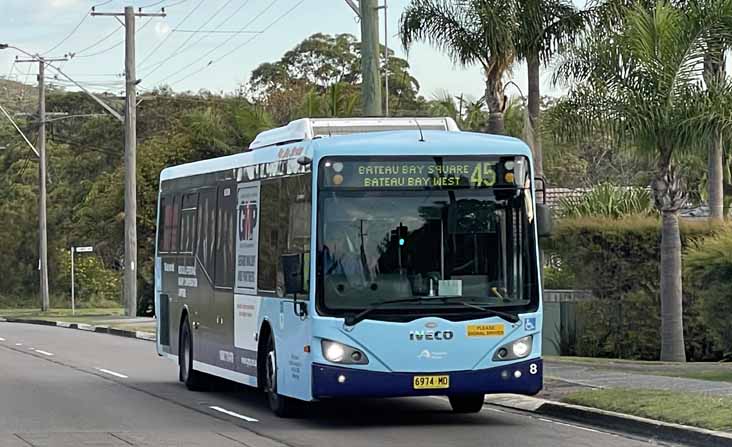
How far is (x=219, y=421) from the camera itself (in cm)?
1667

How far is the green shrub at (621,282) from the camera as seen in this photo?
2973cm

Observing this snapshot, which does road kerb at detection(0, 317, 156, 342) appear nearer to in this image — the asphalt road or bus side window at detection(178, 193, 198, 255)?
the asphalt road

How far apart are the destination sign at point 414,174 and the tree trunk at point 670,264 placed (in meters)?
11.1

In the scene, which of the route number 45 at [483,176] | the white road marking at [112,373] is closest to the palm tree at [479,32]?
the white road marking at [112,373]

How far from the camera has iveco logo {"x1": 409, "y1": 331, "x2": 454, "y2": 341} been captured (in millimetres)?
15070

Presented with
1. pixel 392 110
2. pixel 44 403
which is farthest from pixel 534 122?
pixel 392 110

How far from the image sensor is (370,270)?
1521cm

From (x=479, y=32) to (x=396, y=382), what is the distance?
1511 centimetres

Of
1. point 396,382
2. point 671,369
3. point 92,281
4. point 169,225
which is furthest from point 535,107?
point 92,281

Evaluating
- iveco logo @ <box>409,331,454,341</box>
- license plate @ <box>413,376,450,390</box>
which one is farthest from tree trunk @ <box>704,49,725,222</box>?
license plate @ <box>413,376,450,390</box>

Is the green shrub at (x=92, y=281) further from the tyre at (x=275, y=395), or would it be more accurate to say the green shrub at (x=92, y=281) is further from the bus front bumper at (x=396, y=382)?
the bus front bumper at (x=396, y=382)

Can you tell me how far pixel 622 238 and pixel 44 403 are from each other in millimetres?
14717

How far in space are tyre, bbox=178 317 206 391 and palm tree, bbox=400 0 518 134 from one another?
9.54 metres

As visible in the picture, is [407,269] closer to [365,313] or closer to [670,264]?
[365,313]
